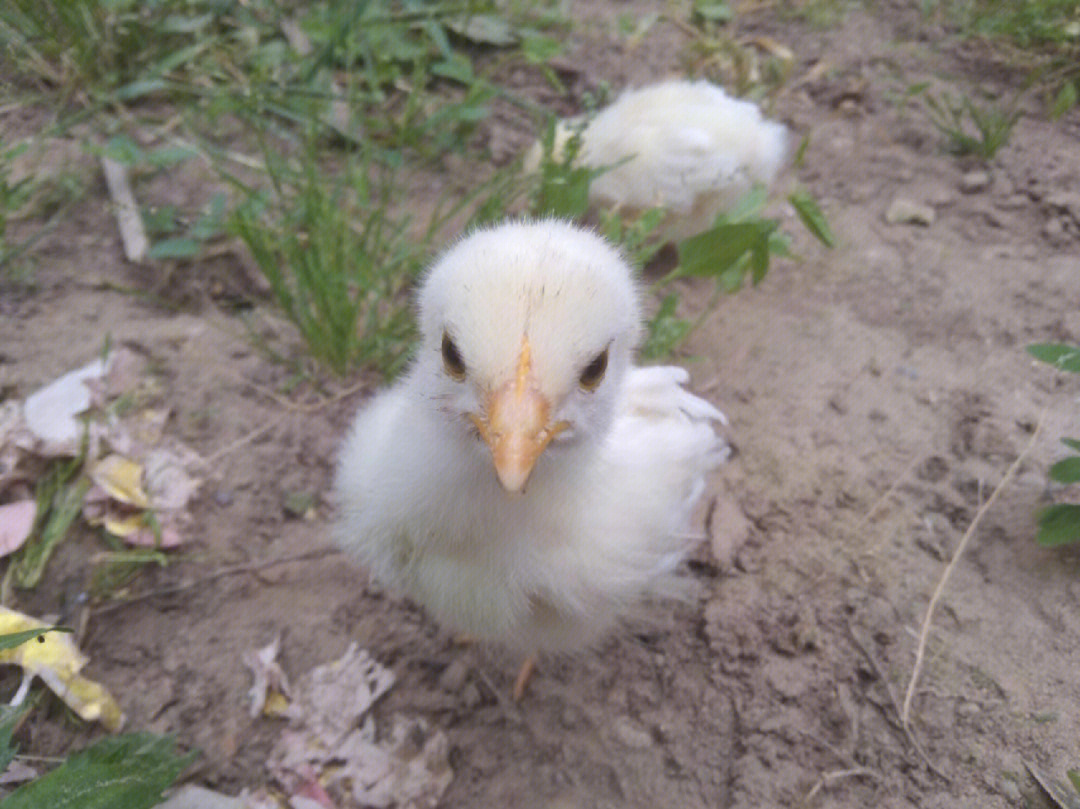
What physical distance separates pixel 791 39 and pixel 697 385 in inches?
80.9

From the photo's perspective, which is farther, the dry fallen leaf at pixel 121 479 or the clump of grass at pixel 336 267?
the clump of grass at pixel 336 267

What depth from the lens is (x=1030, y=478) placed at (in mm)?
1935

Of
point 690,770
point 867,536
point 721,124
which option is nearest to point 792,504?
point 867,536

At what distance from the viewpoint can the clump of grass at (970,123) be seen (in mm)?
2885

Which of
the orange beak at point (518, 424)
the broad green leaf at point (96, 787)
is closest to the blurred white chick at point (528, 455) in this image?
the orange beak at point (518, 424)

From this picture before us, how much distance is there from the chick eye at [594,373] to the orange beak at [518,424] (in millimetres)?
121

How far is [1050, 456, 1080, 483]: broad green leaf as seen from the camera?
1.63 m

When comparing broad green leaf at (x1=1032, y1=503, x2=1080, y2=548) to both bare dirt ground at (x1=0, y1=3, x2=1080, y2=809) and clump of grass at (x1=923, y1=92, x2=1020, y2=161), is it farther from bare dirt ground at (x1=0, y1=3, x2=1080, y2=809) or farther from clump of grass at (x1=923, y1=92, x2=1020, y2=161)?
clump of grass at (x1=923, y1=92, x2=1020, y2=161)

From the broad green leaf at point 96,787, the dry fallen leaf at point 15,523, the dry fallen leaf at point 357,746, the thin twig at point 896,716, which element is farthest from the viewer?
the dry fallen leaf at point 15,523

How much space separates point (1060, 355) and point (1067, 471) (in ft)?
0.80

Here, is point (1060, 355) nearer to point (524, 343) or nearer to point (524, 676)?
point (524, 343)

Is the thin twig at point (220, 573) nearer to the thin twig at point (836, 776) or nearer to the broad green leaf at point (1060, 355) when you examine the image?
the thin twig at point (836, 776)

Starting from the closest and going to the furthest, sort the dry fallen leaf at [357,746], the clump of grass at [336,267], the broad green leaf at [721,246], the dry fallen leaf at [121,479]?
1. the dry fallen leaf at [357,746]
2. the dry fallen leaf at [121,479]
3. the broad green leaf at [721,246]
4. the clump of grass at [336,267]

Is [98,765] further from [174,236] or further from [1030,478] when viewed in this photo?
[1030,478]
